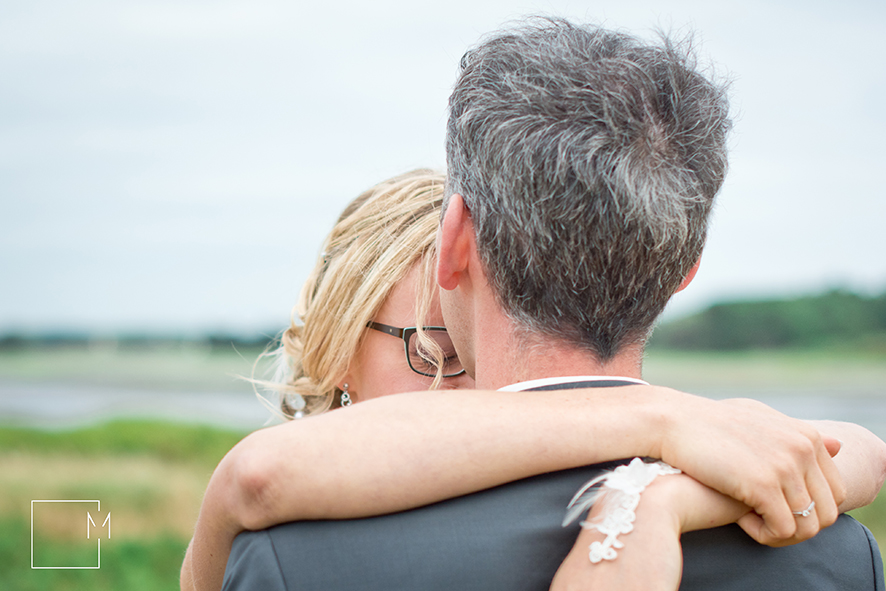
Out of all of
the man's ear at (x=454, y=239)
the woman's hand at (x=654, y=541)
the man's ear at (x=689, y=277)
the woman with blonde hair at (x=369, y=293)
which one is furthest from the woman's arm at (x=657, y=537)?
the woman with blonde hair at (x=369, y=293)

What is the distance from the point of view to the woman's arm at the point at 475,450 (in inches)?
49.5

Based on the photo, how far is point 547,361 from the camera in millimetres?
1521

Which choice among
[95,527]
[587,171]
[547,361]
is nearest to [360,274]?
[547,361]

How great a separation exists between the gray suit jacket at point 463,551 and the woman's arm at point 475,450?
0.05m

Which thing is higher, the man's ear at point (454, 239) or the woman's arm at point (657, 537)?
the man's ear at point (454, 239)

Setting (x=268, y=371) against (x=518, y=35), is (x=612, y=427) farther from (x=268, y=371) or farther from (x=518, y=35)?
(x=268, y=371)

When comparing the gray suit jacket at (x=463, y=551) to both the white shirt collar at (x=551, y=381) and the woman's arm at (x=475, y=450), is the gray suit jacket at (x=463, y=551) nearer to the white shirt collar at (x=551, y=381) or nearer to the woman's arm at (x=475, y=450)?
the woman's arm at (x=475, y=450)

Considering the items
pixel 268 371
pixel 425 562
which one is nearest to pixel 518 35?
pixel 425 562

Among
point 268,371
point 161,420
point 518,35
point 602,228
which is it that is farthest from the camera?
point 161,420

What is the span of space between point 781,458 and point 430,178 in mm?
2073

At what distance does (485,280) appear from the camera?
156 cm

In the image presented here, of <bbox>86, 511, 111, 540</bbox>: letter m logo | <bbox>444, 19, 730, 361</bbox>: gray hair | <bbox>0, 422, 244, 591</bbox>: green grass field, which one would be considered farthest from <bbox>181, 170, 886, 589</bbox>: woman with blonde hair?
<bbox>86, 511, 111, 540</bbox>: letter m logo

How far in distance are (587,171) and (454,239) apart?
0.35 meters

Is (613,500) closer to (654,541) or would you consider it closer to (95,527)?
(654,541)
